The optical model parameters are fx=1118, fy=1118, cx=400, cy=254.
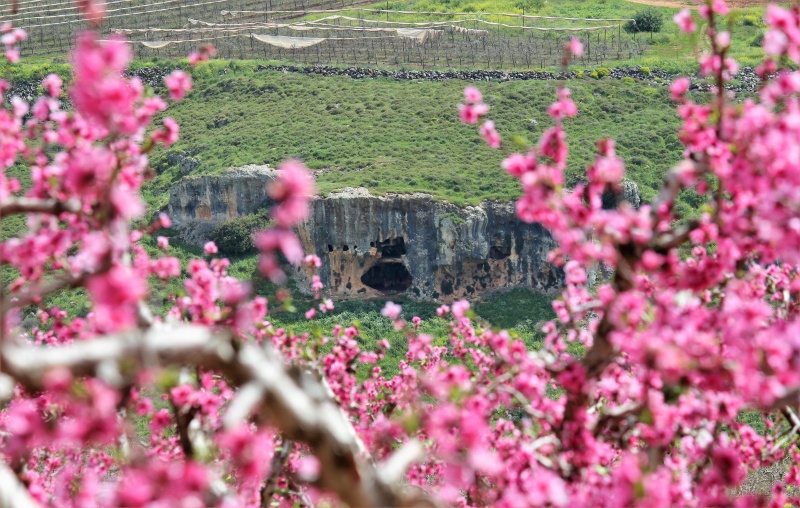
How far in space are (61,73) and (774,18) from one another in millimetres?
77672

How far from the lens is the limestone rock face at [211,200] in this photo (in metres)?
62.8

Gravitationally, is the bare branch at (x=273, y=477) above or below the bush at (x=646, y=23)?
above

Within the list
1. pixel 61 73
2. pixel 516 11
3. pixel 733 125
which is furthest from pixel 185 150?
pixel 733 125

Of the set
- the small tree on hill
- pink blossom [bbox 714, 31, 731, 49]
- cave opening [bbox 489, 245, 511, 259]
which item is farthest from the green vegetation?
pink blossom [bbox 714, 31, 731, 49]

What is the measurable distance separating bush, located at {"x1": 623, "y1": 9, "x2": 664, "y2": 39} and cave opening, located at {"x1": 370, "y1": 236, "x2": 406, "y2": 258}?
33.7 meters

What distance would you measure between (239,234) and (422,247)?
1084 cm

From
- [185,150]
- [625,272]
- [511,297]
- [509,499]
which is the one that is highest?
[625,272]

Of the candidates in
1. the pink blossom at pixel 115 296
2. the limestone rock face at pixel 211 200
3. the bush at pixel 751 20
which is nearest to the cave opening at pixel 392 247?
the limestone rock face at pixel 211 200

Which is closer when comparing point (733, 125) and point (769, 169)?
point (769, 169)

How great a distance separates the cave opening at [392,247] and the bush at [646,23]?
1325 inches

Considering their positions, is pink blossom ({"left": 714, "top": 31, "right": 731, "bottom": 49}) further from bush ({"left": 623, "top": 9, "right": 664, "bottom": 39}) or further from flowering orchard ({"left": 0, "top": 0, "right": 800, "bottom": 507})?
bush ({"left": 623, "top": 9, "right": 664, "bottom": 39})

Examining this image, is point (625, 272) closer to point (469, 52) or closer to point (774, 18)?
point (774, 18)

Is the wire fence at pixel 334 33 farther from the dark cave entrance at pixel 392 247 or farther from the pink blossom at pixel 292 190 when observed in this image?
the pink blossom at pixel 292 190

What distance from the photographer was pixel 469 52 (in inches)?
3132
